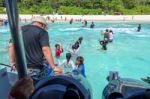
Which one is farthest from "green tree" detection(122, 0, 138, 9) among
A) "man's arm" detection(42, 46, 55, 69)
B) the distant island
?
"man's arm" detection(42, 46, 55, 69)

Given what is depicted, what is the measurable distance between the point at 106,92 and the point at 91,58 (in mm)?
19386

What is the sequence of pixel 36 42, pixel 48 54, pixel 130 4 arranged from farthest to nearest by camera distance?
pixel 130 4
pixel 36 42
pixel 48 54

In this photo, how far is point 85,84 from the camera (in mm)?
1761

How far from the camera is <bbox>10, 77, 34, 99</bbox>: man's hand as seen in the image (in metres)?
1.64

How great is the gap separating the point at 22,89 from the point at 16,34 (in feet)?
0.93

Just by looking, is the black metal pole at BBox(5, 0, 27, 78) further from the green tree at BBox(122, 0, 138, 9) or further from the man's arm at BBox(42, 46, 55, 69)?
the green tree at BBox(122, 0, 138, 9)

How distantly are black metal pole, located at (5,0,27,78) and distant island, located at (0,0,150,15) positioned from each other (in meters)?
64.1

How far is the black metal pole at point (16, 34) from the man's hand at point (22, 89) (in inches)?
5.7

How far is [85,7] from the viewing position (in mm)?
71875

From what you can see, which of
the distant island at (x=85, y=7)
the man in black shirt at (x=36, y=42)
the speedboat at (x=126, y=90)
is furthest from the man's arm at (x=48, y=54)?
the distant island at (x=85, y=7)

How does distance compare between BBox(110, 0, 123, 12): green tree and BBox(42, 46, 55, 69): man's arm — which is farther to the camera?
BBox(110, 0, 123, 12): green tree

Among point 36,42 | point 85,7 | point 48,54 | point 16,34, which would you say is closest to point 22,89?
point 16,34

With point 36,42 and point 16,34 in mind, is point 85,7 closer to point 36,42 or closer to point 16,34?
point 36,42

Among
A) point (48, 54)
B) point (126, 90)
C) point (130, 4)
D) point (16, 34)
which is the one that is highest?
point (16, 34)
